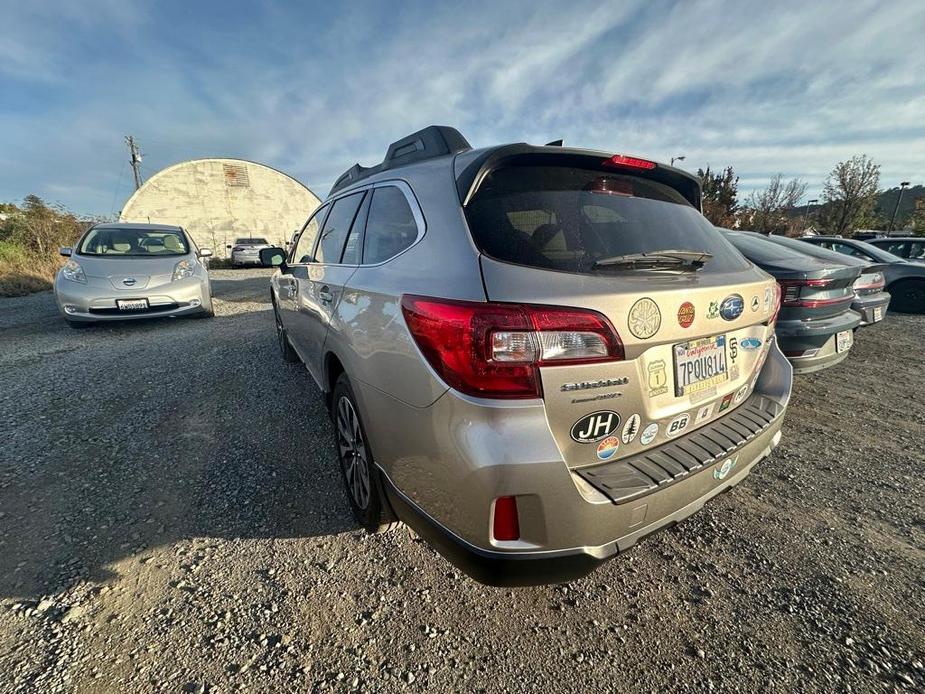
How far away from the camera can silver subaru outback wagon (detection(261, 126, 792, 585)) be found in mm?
1271

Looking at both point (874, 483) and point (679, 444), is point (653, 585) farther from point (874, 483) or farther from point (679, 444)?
point (874, 483)

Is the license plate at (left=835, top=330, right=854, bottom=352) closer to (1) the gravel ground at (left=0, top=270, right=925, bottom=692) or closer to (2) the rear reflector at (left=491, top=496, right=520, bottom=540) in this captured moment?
(1) the gravel ground at (left=0, top=270, right=925, bottom=692)

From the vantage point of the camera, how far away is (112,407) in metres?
3.59

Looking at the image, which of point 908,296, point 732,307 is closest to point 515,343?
point 732,307

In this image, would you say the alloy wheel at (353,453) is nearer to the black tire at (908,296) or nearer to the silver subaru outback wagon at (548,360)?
the silver subaru outback wagon at (548,360)

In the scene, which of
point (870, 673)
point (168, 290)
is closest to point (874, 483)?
point (870, 673)

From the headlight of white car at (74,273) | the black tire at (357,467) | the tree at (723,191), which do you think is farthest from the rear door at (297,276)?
the tree at (723,191)

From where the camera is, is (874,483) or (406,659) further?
(874,483)

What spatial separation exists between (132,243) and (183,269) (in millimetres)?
Answer: 1152

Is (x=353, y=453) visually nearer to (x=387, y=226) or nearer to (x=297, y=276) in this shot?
(x=387, y=226)

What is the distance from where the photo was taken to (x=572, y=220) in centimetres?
160

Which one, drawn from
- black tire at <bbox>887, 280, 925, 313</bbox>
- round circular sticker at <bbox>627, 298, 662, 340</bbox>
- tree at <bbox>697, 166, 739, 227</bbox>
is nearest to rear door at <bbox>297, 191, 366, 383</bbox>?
round circular sticker at <bbox>627, 298, 662, 340</bbox>

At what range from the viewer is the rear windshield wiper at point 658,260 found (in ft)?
4.81

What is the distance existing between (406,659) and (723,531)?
1.70m
